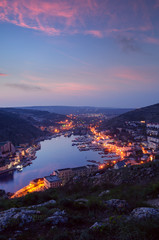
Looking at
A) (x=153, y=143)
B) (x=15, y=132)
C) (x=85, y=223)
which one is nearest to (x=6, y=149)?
(x=15, y=132)

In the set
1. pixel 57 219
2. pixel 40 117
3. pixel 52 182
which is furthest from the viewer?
pixel 40 117

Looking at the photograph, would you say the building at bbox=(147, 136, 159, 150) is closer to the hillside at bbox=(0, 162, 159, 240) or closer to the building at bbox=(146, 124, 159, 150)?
the building at bbox=(146, 124, 159, 150)

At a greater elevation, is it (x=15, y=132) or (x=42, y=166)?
(x=15, y=132)

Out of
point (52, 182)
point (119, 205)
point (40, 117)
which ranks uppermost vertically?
point (119, 205)

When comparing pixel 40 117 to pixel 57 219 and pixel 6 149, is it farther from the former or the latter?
pixel 57 219

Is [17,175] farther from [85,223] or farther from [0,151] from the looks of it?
[85,223]

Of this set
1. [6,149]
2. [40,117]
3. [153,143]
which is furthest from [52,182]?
[40,117]

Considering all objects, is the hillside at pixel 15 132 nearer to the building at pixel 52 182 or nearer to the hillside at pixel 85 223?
the building at pixel 52 182

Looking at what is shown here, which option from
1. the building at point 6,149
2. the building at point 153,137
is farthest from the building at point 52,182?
the building at point 6,149

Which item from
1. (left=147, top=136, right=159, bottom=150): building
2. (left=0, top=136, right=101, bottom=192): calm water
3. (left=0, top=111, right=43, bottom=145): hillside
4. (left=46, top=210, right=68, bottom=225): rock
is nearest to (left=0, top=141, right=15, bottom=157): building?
(left=0, top=136, right=101, bottom=192): calm water

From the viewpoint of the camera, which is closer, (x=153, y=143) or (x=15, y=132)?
(x=153, y=143)

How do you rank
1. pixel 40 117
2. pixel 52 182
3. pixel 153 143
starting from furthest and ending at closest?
pixel 40 117 → pixel 153 143 → pixel 52 182

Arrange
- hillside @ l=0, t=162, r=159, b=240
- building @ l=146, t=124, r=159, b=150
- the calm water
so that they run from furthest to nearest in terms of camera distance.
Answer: building @ l=146, t=124, r=159, b=150
the calm water
hillside @ l=0, t=162, r=159, b=240
